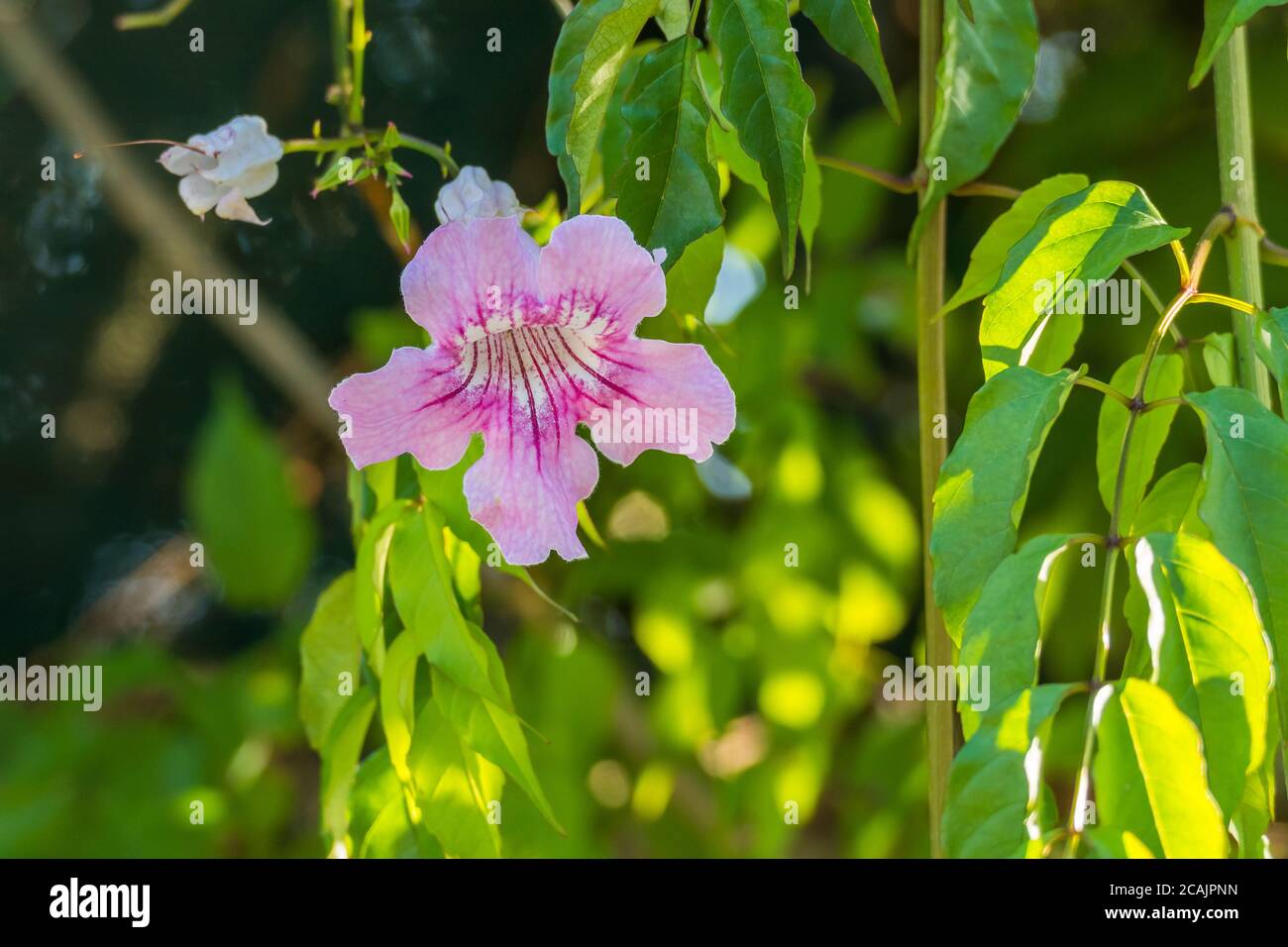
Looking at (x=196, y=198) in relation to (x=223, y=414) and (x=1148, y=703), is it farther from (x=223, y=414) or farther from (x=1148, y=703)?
(x=223, y=414)

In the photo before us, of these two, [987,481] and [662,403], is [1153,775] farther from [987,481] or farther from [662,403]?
[662,403]

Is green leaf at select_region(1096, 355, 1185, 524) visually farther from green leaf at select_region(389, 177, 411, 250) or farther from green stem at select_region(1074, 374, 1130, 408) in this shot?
green leaf at select_region(389, 177, 411, 250)

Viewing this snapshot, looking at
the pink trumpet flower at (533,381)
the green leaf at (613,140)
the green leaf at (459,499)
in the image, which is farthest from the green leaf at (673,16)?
the green leaf at (459,499)

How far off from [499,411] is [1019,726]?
288 millimetres

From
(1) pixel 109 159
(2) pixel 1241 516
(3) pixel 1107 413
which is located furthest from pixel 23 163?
(2) pixel 1241 516

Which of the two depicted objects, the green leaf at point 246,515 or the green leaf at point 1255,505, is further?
the green leaf at point 246,515

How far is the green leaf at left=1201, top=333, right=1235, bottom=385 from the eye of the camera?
639mm

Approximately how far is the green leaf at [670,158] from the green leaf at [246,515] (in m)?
1.08

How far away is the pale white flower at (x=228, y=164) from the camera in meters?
0.70

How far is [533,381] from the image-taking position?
2.10 feet

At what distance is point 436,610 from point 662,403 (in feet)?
0.50

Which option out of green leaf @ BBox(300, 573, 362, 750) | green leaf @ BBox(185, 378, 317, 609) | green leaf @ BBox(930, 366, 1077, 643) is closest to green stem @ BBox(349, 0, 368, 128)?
green leaf @ BBox(300, 573, 362, 750)

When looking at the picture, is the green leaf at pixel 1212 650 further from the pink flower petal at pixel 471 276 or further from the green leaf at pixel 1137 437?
the pink flower petal at pixel 471 276

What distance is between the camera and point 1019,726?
1.59ft
